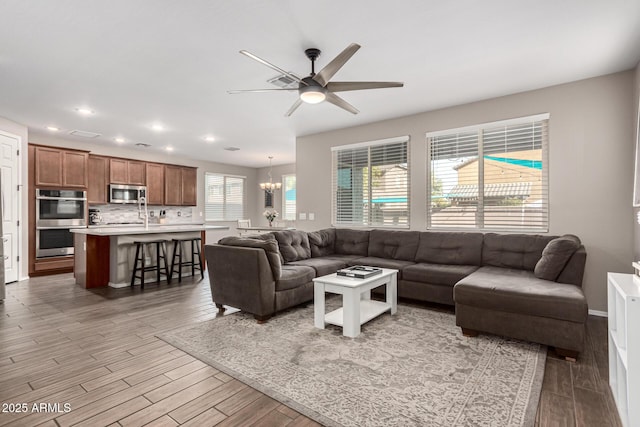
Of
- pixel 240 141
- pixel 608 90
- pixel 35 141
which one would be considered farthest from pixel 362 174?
pixel 35 141

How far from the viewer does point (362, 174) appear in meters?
5.93

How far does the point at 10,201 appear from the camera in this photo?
549cm

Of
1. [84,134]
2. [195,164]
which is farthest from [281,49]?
[195,164]

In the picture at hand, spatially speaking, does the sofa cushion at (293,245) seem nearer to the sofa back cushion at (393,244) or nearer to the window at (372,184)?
the sofa back cushion at (393,244)

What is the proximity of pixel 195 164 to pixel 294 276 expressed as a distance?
21.5ft

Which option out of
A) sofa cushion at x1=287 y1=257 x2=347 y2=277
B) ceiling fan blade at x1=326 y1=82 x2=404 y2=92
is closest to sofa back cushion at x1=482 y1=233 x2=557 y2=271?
sofa cushion at x1=287 y1=257 x2=347 y2=277

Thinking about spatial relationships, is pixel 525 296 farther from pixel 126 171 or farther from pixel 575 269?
pixel 126 171

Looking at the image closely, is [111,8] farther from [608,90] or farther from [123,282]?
[608,90]

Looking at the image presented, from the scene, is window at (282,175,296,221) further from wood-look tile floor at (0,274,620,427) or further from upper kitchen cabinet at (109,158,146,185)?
wood-look tile floor at (0,274,620,427)

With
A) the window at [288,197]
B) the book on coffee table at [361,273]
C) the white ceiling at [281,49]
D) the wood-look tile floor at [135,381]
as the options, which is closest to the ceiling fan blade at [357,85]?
the white ceiling at [281,49]

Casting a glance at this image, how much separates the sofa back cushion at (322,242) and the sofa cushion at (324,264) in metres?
0.34

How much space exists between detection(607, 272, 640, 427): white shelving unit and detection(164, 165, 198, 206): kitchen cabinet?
8.58m

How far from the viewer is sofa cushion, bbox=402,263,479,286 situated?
3.89 m

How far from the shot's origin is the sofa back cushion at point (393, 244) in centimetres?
489
